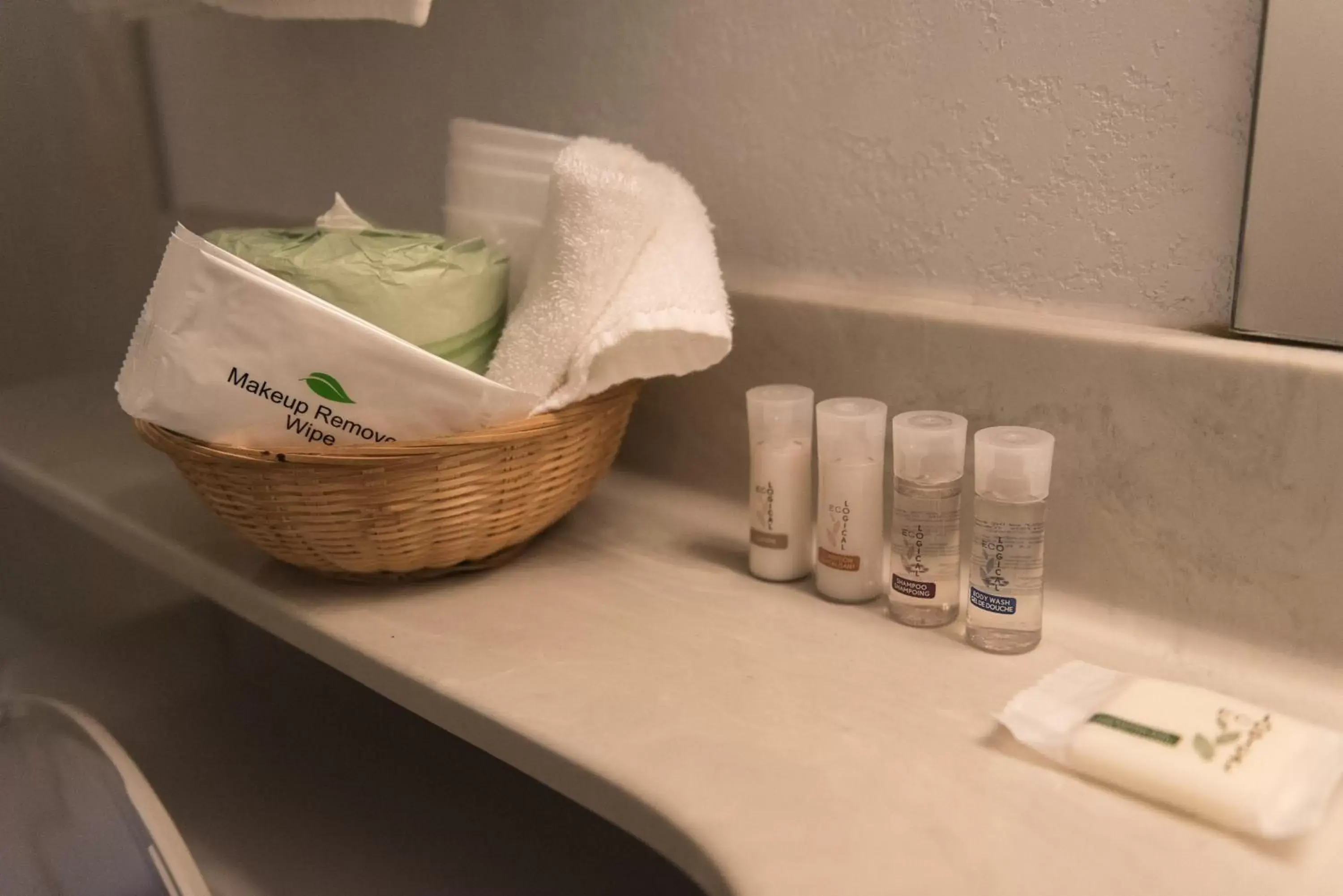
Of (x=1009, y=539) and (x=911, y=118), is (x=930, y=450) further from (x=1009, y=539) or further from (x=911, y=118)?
(x=911, y=118)

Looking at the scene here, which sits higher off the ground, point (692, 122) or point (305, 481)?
point (692, 122)

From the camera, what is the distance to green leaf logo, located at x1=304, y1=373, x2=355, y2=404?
1.77 feet

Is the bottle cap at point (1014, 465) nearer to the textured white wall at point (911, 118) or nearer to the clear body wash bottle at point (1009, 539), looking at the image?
the clear body wash bottle at point (1009, 539)

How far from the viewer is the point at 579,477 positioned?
25.8 inches

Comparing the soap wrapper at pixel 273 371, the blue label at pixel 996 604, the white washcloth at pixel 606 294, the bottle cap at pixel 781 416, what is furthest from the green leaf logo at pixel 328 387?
the blue label at pixel 996 604

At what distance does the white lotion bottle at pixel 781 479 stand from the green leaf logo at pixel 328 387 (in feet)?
0.76

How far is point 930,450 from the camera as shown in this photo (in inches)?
21.6

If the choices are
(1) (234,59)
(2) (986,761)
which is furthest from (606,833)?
(1) (234,59)

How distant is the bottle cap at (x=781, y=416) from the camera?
611mm

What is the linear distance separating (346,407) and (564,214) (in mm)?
167

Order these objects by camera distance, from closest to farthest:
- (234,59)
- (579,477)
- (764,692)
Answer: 1. (764,692)
2. (579,477)
3. (234,59)

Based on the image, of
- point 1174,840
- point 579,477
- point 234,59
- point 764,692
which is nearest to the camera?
point 1174,840

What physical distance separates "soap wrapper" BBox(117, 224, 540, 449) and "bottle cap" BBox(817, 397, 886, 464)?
176 millimetres

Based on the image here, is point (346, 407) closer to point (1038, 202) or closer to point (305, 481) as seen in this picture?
point (305, 481)
